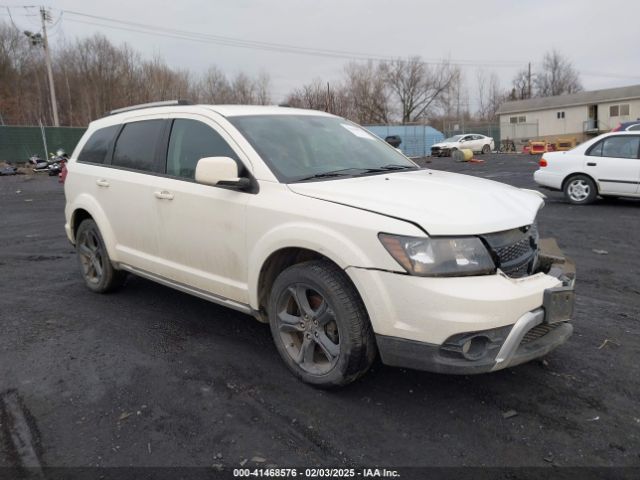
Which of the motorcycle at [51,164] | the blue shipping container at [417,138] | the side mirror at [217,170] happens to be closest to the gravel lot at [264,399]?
the side mirror at [217,170]

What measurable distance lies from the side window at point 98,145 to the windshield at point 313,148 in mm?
1847

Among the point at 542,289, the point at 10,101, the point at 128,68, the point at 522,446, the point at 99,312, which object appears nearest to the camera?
the point at 522,446

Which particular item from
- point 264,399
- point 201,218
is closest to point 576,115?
point 201,218

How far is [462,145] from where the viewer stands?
3606cm

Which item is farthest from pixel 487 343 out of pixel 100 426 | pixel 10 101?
pixel 10 101

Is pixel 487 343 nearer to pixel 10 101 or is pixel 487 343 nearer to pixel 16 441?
pixel 16 441

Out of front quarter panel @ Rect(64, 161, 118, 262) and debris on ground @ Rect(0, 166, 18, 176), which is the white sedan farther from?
debris on ground @ Rect(0, 166, 18, 176)

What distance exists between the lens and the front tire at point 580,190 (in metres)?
10.6

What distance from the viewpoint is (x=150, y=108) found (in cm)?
467

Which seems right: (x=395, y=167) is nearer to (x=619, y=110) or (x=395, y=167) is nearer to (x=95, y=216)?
(x=95, y=216)

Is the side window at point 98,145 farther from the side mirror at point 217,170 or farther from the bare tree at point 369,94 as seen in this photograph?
the bare tree at point 369,94

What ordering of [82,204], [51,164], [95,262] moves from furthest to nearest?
[51,164] → [95,262] → [82,204]

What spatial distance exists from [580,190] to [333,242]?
9.48 metres

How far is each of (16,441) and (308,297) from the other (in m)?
1.77
